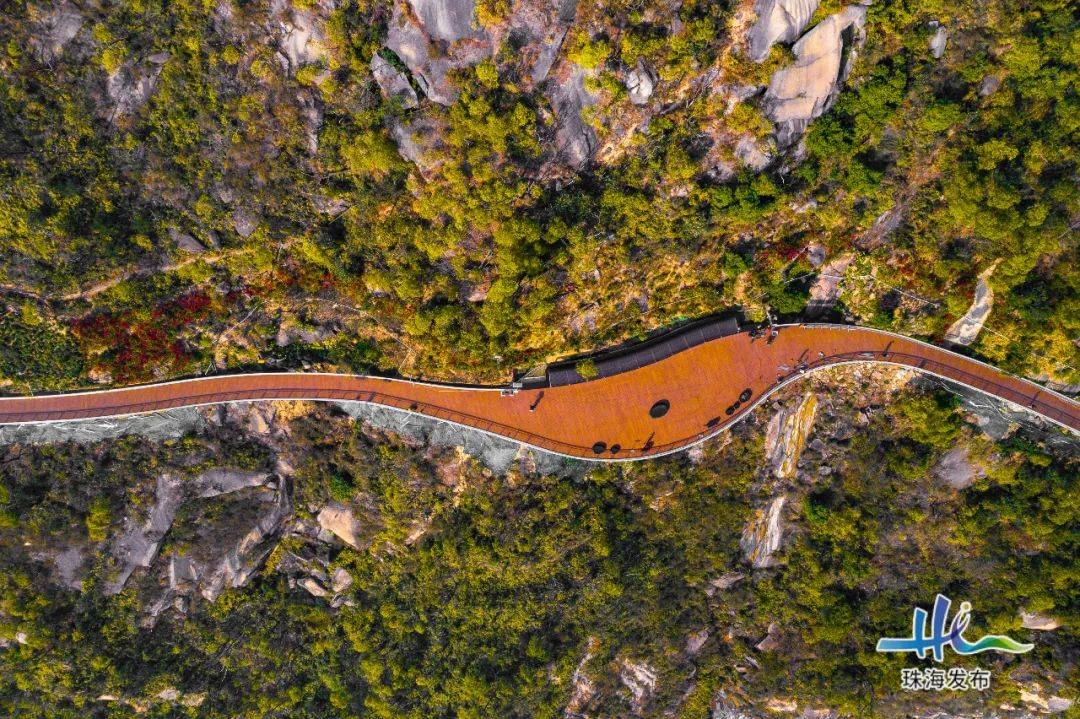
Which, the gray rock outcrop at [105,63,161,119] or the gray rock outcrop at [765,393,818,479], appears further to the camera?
the gray rock outcrop at [765,393,818,479]

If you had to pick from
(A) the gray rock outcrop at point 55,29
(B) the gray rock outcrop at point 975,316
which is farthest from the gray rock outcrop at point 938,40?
(A) the gray rock outcrop at point 55,29

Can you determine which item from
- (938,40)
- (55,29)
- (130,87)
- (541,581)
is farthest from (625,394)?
(55,29)

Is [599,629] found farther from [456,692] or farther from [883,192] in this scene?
[883,192]

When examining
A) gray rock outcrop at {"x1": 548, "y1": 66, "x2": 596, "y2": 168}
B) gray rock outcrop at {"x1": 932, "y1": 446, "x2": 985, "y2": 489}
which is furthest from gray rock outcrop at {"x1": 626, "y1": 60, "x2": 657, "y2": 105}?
gray rock outcrop at {"x1": 932, "y1": 446, "x2": 985, "y2": 489}

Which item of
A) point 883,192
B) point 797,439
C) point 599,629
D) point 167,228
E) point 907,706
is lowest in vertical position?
point 599,629

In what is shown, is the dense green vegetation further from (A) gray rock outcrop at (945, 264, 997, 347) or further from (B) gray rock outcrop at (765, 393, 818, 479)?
(A) gray rock outcrop at (945, 264, 997, 347)

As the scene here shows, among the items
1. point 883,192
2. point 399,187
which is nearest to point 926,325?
point 883,192

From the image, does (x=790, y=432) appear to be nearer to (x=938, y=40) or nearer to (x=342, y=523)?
Result: (x=938, y=40)

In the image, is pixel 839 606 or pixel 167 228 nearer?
pixel 167 228
